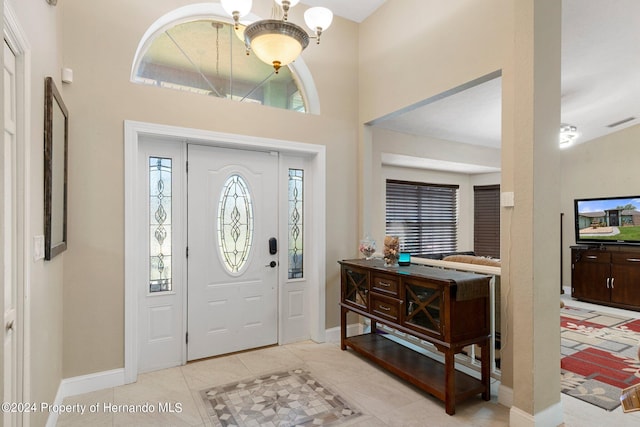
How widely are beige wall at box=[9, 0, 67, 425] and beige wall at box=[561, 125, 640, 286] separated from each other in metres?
7.70

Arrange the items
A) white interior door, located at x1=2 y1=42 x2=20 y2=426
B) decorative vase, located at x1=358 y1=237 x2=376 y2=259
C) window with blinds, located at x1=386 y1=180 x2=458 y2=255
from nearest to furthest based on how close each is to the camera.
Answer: white interior door, located at x1=2 y1=42 x2=20 y2=426 < decorative vase, located at x1=358 y1=237 x2=376 y2=259 < window with blinds, located at x1=386 y1=180 x2=458 y2=255

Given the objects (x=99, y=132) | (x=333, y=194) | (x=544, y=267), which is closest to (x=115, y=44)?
(x=99, y=132)

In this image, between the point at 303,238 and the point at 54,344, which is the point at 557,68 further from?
the point at 54,344

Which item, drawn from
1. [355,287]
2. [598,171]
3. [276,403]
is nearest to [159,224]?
[276,403]

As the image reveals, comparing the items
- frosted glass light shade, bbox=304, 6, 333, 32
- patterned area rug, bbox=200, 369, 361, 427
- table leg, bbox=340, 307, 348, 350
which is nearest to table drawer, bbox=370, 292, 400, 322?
table leg, bbox=340, 307, 348, 350

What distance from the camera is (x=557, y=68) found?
2.35 meters

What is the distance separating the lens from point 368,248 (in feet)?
12.3

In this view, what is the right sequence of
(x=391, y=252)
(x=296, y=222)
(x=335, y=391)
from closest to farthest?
1. (x=335, y=391)
2. (x=391, y=252)
3. (x=296, y=222)

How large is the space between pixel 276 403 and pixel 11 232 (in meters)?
1.99

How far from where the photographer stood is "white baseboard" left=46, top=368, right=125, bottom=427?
106 inches

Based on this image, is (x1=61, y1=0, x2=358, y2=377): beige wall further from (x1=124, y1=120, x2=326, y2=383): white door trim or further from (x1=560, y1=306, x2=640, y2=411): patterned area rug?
(x1=560, y1=306, x2=640, y2=411): patterned area rug

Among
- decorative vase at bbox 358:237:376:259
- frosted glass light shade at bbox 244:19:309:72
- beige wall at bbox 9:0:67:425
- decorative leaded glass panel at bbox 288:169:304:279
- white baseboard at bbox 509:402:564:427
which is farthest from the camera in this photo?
decorative leaded glass panel at bbox 288:169:304:279

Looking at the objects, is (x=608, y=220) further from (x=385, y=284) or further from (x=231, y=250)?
(x=231, y=250)

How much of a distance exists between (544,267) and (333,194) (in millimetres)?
2191
